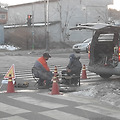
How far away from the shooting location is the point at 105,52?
582 inches

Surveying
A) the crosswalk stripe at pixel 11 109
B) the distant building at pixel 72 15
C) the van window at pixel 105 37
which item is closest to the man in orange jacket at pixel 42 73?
the van window at pixel 105 37

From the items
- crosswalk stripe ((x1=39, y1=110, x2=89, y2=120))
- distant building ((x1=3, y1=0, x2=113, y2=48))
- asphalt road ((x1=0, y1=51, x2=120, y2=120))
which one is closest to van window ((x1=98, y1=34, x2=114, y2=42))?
asphalt road ((x1=0, y1=51, x2=120, y2=120))

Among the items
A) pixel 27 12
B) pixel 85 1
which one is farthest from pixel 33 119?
pixel 27 12

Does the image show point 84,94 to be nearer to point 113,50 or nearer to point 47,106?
point 47,106

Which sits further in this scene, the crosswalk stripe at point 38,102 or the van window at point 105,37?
the van window at point 105,37

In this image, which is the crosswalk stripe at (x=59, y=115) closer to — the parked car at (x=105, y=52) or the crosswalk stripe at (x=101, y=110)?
the crosswalk stripe at (x=101, y=110)

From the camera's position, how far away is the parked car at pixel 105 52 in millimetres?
13484

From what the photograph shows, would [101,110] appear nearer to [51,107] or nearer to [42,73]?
[51,107]

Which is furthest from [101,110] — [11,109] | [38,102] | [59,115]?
[11,109]

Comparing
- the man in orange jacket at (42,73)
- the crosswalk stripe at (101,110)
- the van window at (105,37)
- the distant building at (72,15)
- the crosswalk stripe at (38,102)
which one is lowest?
the crosswalk stripe at (101,110)

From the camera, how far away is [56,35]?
185 feet

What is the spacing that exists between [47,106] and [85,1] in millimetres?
51087

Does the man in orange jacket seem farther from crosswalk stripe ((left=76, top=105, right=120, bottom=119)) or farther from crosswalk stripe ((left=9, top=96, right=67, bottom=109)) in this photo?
crosswalk stripe ((left=76, top=105, right=120, bottom=119))

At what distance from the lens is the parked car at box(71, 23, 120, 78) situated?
13484mm
